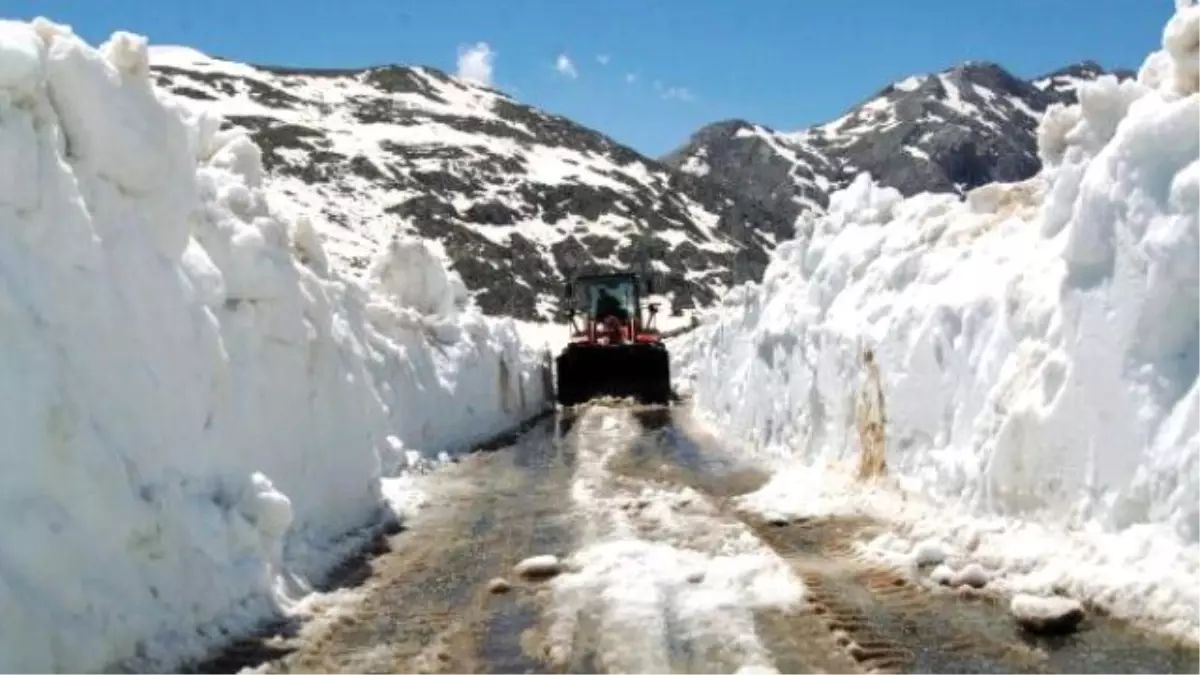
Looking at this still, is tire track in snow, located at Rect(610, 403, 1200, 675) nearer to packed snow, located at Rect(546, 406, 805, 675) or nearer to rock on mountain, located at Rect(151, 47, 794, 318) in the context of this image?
packed snow, located at Rect(546, 406, 805, 675)

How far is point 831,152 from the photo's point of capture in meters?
189

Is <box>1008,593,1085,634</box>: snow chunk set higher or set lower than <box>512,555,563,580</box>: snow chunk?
higher

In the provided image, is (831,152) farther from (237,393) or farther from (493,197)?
(237,393)

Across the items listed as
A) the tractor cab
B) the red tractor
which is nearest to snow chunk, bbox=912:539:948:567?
the red tractor

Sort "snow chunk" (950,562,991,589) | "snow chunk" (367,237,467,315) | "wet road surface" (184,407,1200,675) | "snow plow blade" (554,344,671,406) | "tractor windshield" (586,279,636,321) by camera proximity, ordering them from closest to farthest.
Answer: "wet road surface" (184,407,1200,675) < "snow chunk" (950,562,991,589) < "snow chunk" (367,237,467,315) < "snow plow blade" (554,344,671,406) < "tractor windshield" (586,279,636,321)

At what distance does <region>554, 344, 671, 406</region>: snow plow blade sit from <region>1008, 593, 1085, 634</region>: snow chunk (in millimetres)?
24610

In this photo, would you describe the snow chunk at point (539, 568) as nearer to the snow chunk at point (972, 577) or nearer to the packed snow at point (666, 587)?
the packed snow at point (666, 587)

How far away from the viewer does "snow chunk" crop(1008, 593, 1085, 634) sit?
664 centimetres

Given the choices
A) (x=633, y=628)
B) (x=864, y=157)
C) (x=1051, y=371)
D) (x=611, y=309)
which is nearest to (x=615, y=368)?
(x=611, y=309)

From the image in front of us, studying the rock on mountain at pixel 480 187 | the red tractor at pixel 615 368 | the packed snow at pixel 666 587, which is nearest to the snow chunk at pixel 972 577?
the packed snow at pixel 666 587

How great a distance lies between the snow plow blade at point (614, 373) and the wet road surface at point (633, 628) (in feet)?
66.0

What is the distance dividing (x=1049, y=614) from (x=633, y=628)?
2446 mm

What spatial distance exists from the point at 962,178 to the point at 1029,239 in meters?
161

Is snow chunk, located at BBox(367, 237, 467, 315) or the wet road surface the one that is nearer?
the wet road surface
